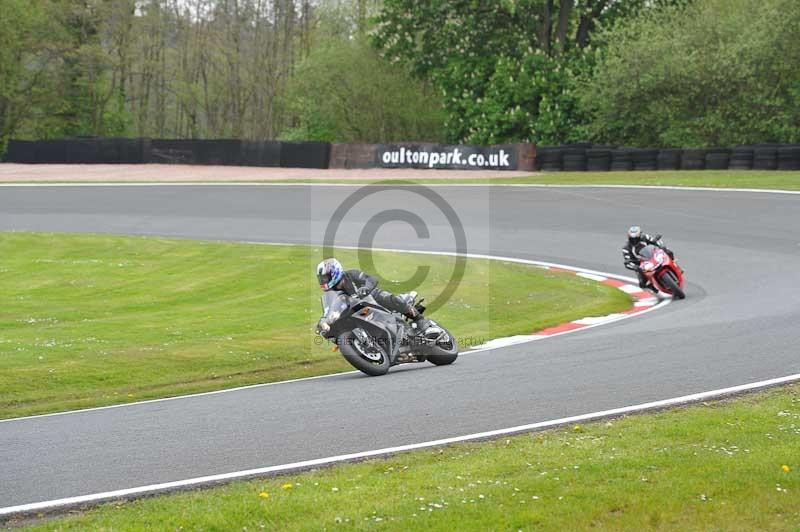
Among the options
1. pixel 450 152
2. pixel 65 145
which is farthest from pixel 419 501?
pixel 65 145

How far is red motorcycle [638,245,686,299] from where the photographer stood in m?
16.6

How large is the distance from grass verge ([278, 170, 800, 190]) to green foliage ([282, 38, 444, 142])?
17768 mm

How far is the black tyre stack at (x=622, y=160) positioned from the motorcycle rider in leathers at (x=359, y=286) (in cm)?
2631

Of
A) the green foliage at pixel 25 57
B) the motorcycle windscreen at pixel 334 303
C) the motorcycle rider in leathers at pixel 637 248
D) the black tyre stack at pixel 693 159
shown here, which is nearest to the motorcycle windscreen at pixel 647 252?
the motorcycle rider in leathers at pixel 637 248

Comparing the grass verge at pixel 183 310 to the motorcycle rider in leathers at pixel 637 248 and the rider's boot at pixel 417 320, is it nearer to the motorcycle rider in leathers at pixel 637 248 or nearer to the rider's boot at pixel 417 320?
the motorcycle rider in leathers at pixel 637 248

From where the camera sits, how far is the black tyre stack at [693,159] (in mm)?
35375

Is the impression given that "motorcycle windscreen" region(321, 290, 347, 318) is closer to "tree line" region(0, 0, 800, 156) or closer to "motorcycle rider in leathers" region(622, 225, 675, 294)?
"motorcycle rider in leathers" region(622, 225, 675, 294)

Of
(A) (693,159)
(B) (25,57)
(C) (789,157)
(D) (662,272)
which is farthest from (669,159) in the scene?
(B) (25,57)

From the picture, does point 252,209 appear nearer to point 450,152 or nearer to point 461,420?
point 450,152

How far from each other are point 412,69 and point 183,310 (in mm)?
36410

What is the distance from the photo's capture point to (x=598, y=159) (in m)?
37.4

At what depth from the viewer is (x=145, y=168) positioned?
4344cm

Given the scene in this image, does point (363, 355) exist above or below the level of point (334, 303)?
below

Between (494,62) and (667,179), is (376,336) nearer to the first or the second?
(667,179)
